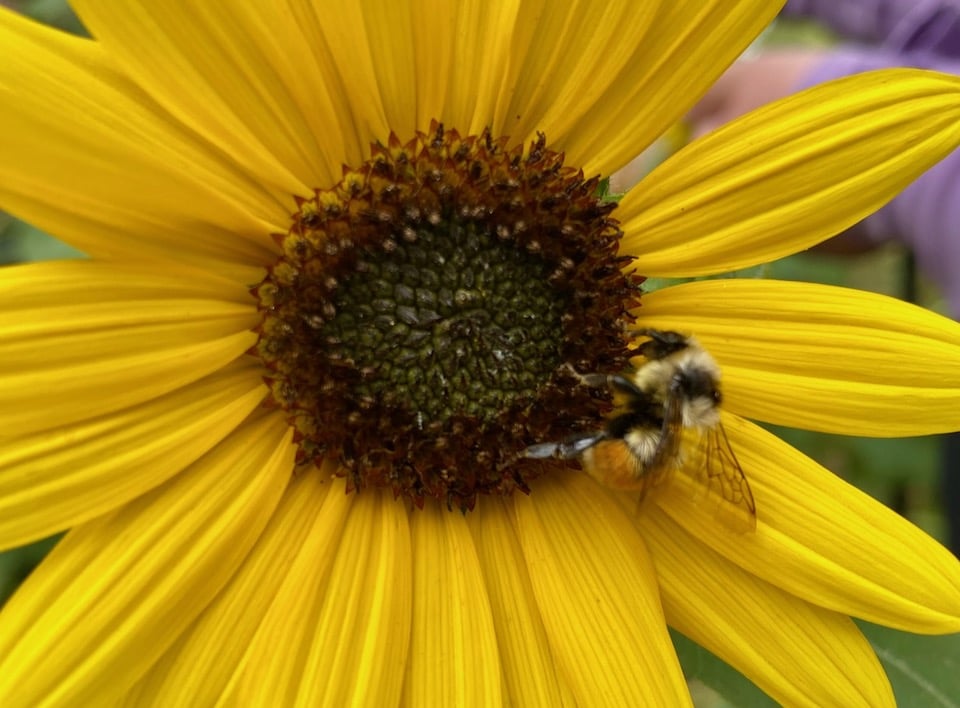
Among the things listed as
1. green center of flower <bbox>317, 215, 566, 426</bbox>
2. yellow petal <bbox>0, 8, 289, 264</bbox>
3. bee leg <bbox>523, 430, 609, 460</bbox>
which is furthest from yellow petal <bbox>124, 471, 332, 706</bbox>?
yellow petal <bbox>0, 8, 289, 264</bbox>

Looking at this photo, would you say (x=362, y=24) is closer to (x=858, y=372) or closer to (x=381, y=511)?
(x=381, y=511)

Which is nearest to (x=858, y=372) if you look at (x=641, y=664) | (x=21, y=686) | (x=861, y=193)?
(x=861, y=193)

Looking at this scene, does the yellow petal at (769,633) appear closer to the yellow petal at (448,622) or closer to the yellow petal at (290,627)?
the yellow petal at (448,622)

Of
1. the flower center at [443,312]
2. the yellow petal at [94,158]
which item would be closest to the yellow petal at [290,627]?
the flower center at [443,312]

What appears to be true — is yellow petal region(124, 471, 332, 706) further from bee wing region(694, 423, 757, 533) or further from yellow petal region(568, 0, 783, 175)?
yellow petal region(568, 0, 783, 175)

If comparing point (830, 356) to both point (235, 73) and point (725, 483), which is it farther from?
point (235, 73)

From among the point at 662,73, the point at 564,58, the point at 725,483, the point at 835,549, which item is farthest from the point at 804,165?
the point at 835,549
